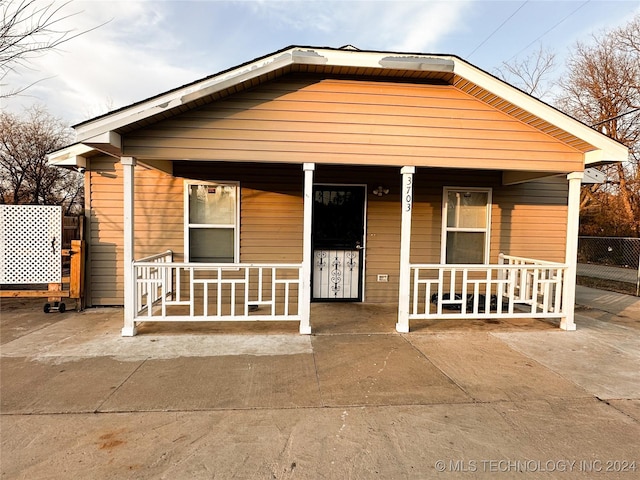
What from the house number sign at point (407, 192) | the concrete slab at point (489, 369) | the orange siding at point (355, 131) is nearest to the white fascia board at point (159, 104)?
the orange siding at point (355, 131)

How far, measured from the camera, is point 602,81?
1603 cm

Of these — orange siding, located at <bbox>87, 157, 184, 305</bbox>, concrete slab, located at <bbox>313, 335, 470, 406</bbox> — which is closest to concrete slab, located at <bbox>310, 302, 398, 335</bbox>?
concrete slab, located at <bbox>313, 335, 470, 406</bbox>

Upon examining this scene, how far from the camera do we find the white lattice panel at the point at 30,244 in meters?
5.75

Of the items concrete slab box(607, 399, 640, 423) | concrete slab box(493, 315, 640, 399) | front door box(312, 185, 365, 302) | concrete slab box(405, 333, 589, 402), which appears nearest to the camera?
concrete slab box(607, 399, 640, 423)

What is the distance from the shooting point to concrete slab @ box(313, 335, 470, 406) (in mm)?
3025

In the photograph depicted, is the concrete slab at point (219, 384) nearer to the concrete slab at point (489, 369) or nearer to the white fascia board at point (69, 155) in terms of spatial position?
the concrete slab at point (489, 369)

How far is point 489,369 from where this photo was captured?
3.66 metres

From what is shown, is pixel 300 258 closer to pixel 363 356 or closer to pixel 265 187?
pixel 265 187

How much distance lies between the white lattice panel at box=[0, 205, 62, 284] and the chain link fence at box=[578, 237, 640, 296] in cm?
1219

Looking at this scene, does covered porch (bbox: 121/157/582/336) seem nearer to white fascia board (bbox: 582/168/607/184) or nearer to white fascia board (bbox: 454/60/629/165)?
white fascia board (bbox: 454/60/629/165)

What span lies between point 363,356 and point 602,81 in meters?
18.8

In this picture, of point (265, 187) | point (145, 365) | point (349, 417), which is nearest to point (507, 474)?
point (349, 417)

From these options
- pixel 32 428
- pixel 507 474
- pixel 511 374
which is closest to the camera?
pixel 507 474

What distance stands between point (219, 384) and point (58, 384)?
140 cm
